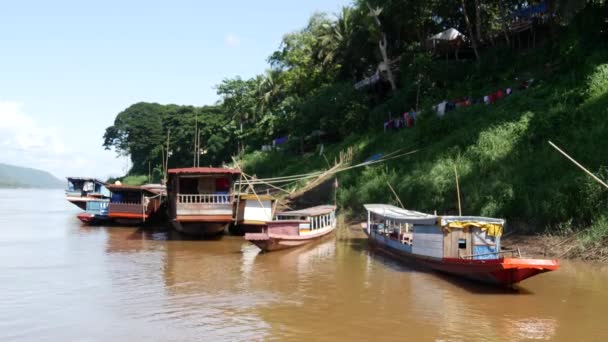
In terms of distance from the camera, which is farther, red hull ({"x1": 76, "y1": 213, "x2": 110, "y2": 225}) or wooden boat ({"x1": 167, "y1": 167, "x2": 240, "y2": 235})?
red hull ({"x1": 76, "y1": 213, "x2": 110, "y2": 225})

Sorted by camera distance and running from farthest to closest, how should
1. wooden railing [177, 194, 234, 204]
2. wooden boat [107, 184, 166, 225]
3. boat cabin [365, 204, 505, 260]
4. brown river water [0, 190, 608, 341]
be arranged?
wooden boat [107, 184, 166, 225] < wooden railing [177, 194, 234, 204] < boat cabin [365, 204, 505, 260] < brown river water [0, 190, 608, 341]

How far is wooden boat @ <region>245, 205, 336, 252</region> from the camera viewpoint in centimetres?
1725

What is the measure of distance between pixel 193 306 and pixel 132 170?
6828 centimetres

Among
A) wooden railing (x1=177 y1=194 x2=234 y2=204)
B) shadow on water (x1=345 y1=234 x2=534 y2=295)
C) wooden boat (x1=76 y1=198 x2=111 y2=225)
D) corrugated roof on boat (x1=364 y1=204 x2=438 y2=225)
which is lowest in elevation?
shadow on water (x1=345 y1=234 x2=534 y2=295)

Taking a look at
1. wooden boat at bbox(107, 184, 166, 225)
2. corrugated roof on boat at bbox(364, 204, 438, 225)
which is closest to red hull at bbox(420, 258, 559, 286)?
corrugated roof on boat at bbox(364, 204, 438, 225)

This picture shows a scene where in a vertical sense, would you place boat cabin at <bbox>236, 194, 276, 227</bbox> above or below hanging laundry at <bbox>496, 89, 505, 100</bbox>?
below

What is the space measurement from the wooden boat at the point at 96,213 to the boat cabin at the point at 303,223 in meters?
12.7

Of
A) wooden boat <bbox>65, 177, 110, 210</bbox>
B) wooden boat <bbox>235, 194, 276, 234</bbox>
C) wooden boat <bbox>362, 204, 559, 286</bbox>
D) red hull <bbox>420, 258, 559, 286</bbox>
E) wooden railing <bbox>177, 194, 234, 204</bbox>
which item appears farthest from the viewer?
wooden boat <bbox>65, 177, 110, 210</bbox>

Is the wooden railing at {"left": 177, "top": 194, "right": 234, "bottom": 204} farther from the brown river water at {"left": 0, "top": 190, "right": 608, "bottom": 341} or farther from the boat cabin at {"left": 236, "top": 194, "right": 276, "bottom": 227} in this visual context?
the brown river water at {"left": 0, "top": 190, "right": 608, "bottom": 341}

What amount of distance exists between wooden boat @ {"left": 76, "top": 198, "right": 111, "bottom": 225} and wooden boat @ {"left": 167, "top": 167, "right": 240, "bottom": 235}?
23.4ft

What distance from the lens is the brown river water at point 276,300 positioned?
354 inches

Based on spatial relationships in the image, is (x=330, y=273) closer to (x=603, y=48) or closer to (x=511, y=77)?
(x=603, y=48)

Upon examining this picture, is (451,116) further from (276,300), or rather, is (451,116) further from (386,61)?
(276,300)

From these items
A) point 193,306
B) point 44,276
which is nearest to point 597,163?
point 193,306
